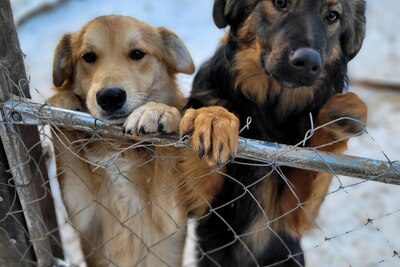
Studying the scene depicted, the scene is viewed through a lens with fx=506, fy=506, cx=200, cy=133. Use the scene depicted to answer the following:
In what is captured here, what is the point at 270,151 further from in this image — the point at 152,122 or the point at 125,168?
the point at 125,168

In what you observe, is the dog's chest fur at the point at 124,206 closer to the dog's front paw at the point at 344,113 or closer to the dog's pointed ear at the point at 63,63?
the dog's pointed ear at the point at 63,63

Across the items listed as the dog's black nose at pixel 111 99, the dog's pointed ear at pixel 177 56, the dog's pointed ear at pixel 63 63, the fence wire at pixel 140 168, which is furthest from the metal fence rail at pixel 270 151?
the dog's pointed ear at pixel 177 56

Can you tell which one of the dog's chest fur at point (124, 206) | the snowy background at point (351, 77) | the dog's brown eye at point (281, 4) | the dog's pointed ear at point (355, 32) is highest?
the dog's brown eye at point (281, 4)

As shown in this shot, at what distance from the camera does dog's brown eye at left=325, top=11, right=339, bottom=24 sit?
8.28 feet

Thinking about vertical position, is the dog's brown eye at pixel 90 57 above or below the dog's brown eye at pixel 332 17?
above

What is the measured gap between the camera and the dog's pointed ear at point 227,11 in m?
2.65

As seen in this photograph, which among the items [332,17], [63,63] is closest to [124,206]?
[63,63]

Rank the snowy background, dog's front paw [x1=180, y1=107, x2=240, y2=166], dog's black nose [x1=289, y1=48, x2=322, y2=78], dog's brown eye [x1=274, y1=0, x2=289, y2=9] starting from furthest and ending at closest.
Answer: the snowy background → dog's brown eye [x1=274, y1=0, x2=289, y2=9] → dog's black nose [x1=289, y1=48, x2=322, y2=78] → dog's front paw [x1=180, y1=107, x2=240, y2=166]

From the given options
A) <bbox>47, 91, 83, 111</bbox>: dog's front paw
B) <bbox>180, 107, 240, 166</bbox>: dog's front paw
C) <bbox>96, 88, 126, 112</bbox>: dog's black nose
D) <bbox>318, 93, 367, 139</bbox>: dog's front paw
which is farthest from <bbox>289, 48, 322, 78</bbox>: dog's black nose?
<bbox>47, 91, 83, 111</bbox>: dog's front paw

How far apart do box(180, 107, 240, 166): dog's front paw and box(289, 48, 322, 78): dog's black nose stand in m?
0.45

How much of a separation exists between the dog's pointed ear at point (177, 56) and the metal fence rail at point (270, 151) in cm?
96

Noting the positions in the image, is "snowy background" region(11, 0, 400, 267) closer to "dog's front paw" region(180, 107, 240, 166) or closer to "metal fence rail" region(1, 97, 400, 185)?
"dog's front paw" region(180, 107, 240, 166)

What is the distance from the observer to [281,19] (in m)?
2.47

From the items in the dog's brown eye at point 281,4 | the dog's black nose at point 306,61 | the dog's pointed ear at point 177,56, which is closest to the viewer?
the dog's black nose at point 306,61
